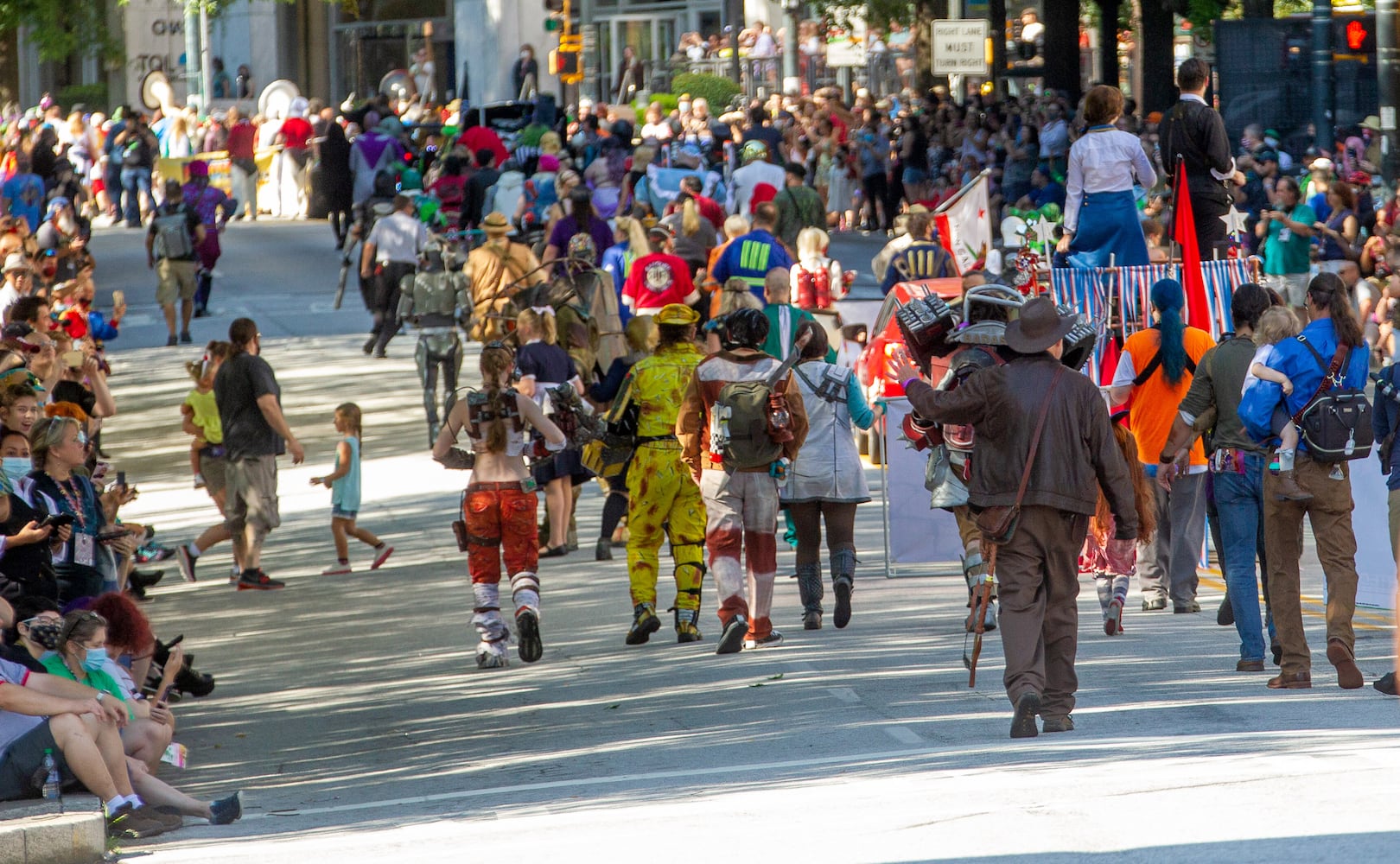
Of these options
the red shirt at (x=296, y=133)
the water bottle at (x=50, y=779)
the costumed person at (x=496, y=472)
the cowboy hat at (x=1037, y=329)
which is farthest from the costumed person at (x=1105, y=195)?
the red shirt at (x=296, y=133)

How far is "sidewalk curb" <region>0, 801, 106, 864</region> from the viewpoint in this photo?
7469 millimetres

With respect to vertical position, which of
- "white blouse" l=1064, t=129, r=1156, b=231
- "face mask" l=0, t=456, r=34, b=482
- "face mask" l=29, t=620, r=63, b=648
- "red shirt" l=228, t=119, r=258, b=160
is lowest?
"face mask" l=29, t=620, r=63, b=648

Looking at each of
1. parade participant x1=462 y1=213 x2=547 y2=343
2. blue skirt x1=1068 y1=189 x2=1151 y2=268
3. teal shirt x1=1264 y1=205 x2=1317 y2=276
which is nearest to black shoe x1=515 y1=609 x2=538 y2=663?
blue skirt x1=1068 y1=189 x2=1151 y2=268

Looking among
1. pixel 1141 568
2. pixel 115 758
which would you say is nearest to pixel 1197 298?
pixel 1141 568

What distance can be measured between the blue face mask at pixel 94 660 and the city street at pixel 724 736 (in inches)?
34.0

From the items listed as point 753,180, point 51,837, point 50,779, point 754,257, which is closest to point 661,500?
point 50,779

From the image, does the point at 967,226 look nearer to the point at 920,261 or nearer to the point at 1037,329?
the point at 920,261

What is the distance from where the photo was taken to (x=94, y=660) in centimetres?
862

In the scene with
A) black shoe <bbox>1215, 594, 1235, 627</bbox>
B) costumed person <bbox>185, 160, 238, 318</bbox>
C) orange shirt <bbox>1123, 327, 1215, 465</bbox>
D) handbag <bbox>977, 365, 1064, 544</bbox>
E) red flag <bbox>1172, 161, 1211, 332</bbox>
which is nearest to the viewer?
handbag <bbox>977, 365, 1064, 544</bbox>

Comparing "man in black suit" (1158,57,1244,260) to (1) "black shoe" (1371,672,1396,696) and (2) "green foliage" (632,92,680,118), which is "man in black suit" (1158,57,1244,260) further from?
(2) "green foliage" (632,92,680,118)

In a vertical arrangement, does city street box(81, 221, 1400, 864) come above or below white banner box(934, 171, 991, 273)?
below

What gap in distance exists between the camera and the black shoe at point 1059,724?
8680mm

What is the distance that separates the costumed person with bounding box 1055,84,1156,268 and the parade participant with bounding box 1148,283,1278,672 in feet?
11.1

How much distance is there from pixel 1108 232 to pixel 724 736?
18.9 ft
